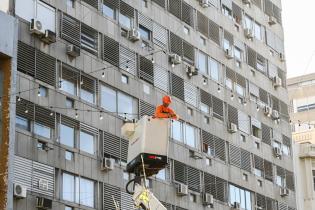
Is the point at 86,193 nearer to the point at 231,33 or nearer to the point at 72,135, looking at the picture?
the point at 72,135

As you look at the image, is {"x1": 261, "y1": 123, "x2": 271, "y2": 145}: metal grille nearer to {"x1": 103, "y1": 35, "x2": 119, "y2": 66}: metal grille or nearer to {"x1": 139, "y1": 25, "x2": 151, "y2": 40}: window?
{"x1": 139, "y1": 25, "x2": 151, "y2": 40}: window

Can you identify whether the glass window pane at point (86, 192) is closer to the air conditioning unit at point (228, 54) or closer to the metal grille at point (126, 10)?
the metal grille at point (126, 10)

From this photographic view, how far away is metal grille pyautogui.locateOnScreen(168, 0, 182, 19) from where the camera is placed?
44125mm

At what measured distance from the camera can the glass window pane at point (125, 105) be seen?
126 feet

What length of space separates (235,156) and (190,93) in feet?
15.8

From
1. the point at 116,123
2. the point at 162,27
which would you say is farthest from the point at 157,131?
the point at 162,27

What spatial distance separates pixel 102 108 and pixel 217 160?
9.60 meters

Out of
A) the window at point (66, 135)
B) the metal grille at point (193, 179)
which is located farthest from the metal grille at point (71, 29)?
the metal grille at point (193, 179)

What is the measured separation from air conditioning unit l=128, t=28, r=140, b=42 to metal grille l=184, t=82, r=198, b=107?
4768 millimetres

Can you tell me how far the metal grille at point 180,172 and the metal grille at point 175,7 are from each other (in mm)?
7933

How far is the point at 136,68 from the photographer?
131 ft

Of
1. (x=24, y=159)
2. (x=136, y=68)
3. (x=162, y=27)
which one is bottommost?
(x=24, y=159)

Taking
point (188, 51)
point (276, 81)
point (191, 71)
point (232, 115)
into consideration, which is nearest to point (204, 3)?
point (188, 51)

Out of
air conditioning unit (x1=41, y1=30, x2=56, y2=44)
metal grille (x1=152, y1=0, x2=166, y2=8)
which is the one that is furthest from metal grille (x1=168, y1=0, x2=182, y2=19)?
air conditioning unit (x1=41, y1=30, x2=56, y2=44)
